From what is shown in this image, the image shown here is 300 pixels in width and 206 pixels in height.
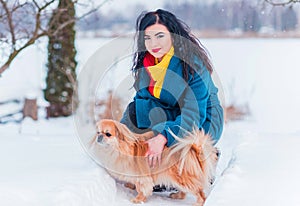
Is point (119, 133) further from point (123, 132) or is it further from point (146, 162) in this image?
point (146, 162)

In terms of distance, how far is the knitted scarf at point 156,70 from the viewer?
3.23 metres

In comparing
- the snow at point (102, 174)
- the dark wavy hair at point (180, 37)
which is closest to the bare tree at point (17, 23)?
the snow at point (102, 174)

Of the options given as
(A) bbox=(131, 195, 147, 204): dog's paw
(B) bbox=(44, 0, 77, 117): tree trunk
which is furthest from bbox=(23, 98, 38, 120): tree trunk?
(A) bbox=(131, 195, 147, 204): dog's paw

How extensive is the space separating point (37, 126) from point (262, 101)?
7662 mm

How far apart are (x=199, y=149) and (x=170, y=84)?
1.54 feet

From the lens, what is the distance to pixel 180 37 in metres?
3.25

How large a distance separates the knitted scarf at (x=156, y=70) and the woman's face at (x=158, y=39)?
0.04 meters

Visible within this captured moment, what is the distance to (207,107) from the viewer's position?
10.9 feet

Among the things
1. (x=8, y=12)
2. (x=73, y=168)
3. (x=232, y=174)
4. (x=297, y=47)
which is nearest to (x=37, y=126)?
(x=8, y=12)

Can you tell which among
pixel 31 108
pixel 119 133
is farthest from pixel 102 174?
pixel 31 108

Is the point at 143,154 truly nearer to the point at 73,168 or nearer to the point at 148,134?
the point at 148,134

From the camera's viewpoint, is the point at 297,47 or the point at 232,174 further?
the point at 297,47

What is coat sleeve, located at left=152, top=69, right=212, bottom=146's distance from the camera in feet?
10.1

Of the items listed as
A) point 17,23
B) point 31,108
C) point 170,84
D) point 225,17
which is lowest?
point 31,108
